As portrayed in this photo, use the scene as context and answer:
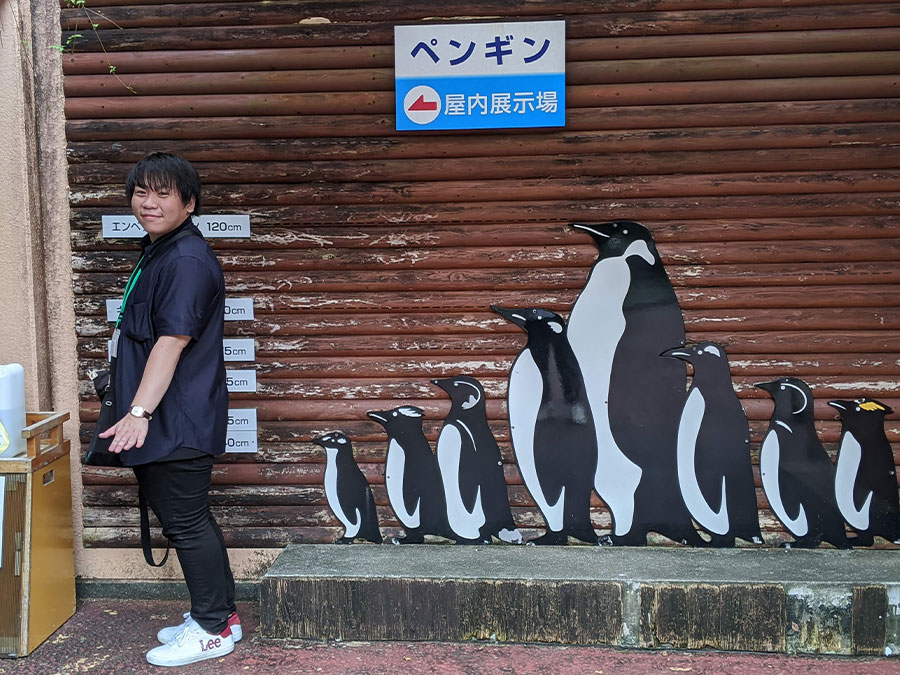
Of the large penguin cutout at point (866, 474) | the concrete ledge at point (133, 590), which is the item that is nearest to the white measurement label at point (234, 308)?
the concrete ledge at point (133, 590)

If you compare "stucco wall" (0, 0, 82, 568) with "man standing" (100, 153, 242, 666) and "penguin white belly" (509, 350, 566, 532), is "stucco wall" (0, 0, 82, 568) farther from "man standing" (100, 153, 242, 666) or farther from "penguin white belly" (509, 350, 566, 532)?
"penguin white belly" (509, 350, 566, 532)

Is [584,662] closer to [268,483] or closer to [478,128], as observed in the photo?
[268,483]

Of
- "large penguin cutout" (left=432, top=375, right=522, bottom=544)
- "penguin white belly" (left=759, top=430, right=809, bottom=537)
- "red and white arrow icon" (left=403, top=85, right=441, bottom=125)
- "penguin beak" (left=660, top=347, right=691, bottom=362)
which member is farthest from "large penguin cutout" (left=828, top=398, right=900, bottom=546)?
"red and white arrow icon" (left=403, top=85, right=441, bottom=125)

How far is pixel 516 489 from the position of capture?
4395mm

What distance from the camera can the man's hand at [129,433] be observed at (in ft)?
11.1

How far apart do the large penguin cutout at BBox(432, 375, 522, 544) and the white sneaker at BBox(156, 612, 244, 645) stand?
1207mm

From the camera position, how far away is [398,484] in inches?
174

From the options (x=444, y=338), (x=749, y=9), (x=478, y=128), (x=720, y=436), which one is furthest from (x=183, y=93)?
(x=720, y=436)

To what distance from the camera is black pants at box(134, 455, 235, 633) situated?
3596mm

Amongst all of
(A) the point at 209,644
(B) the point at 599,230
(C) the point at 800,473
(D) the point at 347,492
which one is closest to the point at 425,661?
(A) the point at 209,644

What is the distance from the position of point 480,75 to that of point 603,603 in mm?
2709

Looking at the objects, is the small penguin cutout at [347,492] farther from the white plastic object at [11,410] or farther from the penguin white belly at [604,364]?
the white plastic object at [11,410]

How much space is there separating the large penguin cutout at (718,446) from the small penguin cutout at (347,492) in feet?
5.58

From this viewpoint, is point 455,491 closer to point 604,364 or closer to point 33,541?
point 604,364
